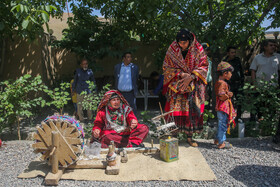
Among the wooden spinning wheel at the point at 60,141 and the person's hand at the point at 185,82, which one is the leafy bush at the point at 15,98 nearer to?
the wooden spinning wheel at the point at 60,141

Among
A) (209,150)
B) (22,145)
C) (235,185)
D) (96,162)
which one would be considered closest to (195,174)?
(235,185)

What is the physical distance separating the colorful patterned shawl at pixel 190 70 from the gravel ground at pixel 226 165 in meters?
0.78

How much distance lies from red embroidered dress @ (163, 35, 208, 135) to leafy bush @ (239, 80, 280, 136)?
0.93m

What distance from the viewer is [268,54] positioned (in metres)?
4.76

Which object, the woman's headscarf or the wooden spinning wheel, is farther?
the woman's headscarf

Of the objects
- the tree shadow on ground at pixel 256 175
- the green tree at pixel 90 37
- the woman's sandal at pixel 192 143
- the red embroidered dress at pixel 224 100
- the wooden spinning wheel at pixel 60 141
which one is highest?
the green tree at pixel 90 37

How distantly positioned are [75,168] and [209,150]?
201cm

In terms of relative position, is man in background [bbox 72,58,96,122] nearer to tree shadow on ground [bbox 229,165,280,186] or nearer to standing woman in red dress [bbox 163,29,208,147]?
standing woman in red dress [bbox 163,29,208,147]

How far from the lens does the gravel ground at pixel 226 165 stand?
2865 millimetres

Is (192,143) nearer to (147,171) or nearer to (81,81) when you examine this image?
(147,171)

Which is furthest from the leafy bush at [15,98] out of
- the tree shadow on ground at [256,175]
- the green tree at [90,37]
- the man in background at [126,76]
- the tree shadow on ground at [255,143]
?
the tree shadow on ground at [255,143]

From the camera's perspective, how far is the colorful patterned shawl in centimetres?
379

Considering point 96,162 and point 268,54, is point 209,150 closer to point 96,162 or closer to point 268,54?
point 96,162

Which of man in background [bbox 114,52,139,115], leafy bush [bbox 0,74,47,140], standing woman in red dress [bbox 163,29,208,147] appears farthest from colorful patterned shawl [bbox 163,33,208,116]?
leafy bush [bbox 0,74,47,140]
